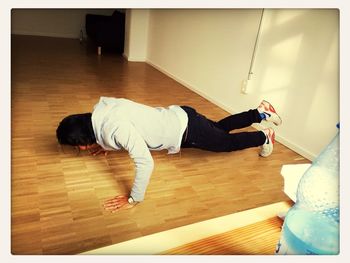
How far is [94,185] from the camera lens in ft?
4.42

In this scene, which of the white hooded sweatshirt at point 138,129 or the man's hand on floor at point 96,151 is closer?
the white hooded sweatshirt at point 138,129

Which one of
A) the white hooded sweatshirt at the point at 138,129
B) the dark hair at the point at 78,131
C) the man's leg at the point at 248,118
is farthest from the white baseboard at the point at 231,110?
the dark hair at the point at 78,131

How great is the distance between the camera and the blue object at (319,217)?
17.9 inches

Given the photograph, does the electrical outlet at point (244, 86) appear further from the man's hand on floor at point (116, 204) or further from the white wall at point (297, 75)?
the man's hand on floor at point (116, 204)

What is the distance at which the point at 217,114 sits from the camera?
243 cm

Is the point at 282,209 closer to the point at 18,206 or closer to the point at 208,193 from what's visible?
the point at 208,193

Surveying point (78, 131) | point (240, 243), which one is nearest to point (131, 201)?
point (78, 131)

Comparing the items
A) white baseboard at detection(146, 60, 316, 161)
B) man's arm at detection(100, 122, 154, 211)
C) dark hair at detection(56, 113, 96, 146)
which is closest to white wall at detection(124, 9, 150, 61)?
white baseboard at detection(146, 60, 316, 161)

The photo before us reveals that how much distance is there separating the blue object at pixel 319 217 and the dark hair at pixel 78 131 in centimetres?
91

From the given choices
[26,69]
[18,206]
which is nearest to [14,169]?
[18,206]

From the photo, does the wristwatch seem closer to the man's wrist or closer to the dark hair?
the man's wrist

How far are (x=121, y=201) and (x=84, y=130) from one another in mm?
334

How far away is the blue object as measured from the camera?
0.45m

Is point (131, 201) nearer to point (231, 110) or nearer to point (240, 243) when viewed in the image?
point (240, 243)
